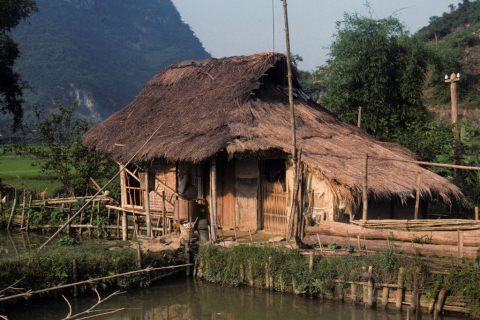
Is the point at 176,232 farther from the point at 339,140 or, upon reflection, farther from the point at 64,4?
the point at 64,4

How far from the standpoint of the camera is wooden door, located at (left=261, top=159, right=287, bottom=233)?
10.4 metres

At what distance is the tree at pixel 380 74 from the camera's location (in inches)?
648

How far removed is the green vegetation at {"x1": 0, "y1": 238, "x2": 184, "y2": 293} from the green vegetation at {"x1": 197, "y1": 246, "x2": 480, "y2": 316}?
1.07 m

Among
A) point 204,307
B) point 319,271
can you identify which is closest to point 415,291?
point 319,271

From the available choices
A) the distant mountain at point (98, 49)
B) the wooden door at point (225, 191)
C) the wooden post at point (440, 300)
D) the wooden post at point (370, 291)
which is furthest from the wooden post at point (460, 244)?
the distant mountain at point (98, 49)

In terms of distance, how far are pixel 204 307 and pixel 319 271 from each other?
2222mm

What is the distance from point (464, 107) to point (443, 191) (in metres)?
21.3

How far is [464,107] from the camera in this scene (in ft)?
91.5

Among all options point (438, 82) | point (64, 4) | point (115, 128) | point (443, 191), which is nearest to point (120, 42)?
point (64, 4)

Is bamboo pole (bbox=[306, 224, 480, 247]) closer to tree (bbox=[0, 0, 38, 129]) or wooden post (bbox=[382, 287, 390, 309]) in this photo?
wooden post (bbox=[382, 287, 390, 309])

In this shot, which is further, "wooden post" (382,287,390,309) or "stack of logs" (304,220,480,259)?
"wooden post" (382,287,390,309)

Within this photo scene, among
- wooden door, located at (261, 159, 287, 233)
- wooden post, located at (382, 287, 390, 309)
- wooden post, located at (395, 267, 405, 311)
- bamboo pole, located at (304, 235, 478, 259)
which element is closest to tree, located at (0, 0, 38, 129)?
wooden door, located at (261, 159, 287, 233)

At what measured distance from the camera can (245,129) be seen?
10008mm

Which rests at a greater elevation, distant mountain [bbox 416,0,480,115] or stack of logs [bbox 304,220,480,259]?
distant mountain [bbox 416,0,480,115]
